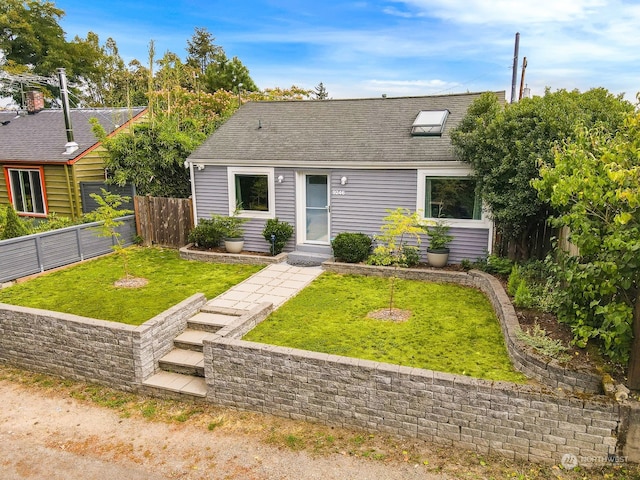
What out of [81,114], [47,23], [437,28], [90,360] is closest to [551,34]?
[437,28]

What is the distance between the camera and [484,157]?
931cm

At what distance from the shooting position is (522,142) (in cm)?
871

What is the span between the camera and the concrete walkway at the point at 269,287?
909 cm

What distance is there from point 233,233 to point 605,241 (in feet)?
30.4

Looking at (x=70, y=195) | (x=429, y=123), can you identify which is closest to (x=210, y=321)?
(x=429, y=123)

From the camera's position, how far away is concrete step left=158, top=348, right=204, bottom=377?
7262mm

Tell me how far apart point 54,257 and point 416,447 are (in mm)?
10250

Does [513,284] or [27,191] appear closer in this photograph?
[513,284]

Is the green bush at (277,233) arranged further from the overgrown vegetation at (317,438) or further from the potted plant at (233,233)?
the overgrown vegetation at (317,438)

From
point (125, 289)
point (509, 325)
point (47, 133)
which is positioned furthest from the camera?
point (47, 133)

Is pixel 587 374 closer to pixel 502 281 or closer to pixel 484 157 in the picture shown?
pixel 502 281

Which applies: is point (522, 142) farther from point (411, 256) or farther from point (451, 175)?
point (411, 256)

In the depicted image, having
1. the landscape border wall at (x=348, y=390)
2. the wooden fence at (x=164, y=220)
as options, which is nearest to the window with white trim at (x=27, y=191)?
the wooden fence at (x=164, y=220)

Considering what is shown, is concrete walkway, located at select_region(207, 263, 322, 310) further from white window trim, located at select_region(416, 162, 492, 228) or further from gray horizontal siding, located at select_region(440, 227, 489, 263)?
gray horizontal siding, located at select_region(440, 227, 489, 263)
